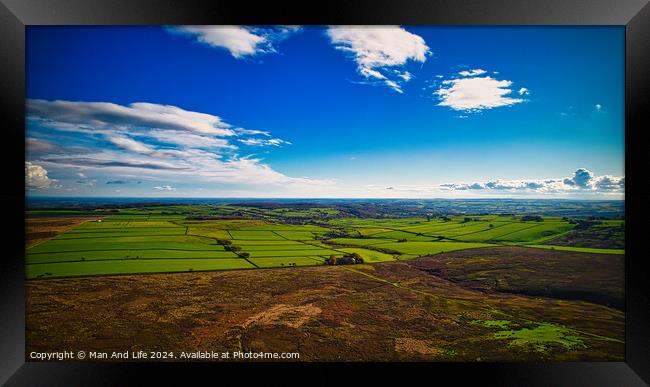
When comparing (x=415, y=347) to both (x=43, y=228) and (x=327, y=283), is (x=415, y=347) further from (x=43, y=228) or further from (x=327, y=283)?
(x=43, y=228)

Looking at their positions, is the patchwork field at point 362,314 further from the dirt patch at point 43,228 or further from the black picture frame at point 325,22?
the dirt patch at point 43,228

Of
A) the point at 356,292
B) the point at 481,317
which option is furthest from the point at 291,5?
the point at 481,317

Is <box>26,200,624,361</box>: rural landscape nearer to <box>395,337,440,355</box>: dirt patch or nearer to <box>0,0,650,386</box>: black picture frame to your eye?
<box>395,337,440,355</box>: dirt patch

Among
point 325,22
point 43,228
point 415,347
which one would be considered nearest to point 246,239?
point 43,228

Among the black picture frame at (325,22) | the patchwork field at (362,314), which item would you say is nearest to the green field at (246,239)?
the patchwork field at (362,314)

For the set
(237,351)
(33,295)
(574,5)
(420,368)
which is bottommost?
(420,368)

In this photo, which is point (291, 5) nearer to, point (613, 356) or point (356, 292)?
point (356, 292)
